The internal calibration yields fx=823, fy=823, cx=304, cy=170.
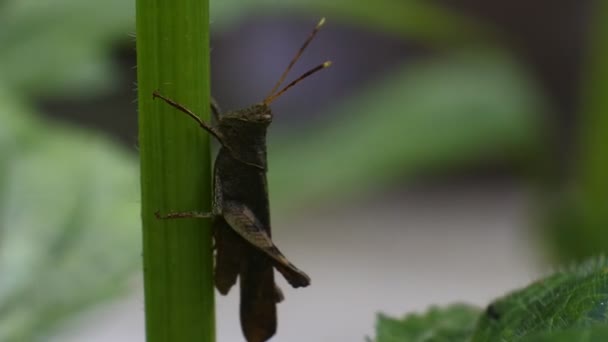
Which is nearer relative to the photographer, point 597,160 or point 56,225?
point 56,225

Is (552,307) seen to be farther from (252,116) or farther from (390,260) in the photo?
(390,260)

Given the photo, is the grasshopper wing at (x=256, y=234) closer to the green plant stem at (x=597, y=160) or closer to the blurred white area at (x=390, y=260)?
the green plant stem at (x=597, y=160)

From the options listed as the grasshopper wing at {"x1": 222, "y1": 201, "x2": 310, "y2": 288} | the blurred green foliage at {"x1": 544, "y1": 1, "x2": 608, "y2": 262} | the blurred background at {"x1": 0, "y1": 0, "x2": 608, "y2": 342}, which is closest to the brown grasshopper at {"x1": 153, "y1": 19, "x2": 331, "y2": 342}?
the grasshopper wing at {"x1": 222, "y1": 201, "x2": 310, "y2": 288}

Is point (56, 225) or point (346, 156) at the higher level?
point (346, 156)

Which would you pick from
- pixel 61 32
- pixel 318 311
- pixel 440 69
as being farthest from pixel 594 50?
pixel 318 311

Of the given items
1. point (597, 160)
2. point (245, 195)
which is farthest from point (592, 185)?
point (245, 195)

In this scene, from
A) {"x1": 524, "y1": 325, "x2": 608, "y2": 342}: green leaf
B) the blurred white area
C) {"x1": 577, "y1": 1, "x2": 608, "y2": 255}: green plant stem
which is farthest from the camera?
the blurred white area

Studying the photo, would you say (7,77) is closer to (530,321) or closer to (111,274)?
(111,274)

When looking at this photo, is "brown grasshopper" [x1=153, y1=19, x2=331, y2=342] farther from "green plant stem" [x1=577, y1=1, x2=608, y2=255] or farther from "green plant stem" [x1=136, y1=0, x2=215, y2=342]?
"green plant stem" [x1=577, y1=1, x2=608, y2=255]

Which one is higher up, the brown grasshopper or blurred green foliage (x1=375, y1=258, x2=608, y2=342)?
the brown grasshopper
